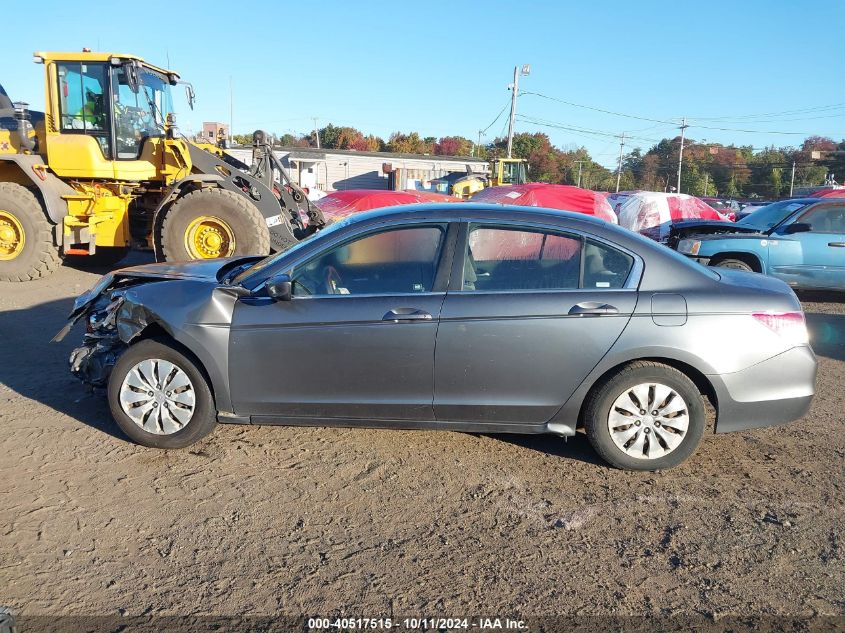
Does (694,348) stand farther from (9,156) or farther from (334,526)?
(9,156)

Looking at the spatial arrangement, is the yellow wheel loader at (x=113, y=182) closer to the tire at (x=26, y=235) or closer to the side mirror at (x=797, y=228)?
the tire at (x=26, y=235)

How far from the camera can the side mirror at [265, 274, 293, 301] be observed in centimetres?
404

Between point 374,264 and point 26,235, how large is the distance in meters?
8.15

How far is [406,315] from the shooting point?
3.99 meters

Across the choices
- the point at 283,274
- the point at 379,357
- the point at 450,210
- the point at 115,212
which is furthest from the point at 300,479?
the point at 115,212

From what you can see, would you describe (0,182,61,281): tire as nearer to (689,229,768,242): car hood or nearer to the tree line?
(689,229,768,242): car hood

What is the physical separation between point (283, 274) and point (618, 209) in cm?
1452

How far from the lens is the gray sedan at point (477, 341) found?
398 cm

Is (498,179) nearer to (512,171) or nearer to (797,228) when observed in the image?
(512,171)

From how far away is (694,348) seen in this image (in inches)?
156

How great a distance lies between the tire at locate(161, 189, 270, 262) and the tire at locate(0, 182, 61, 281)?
1884mm

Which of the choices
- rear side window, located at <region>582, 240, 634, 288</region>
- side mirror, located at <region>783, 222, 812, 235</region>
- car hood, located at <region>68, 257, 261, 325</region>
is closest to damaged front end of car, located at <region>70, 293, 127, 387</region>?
car hood, located at <region>68, 257, 261, 325</region>

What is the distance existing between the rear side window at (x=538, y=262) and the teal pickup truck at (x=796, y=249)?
21.5 feet

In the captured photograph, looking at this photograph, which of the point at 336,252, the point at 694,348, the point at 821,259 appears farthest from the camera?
the point at 821,259
